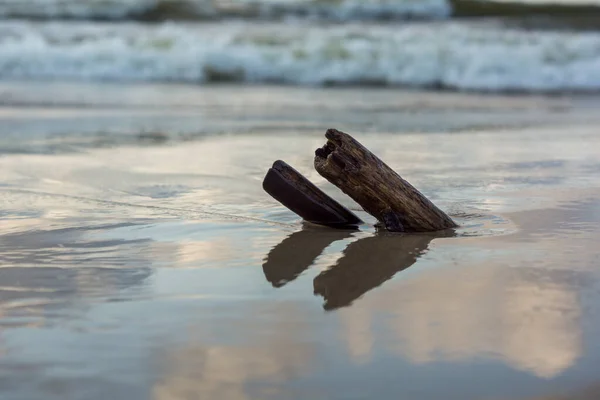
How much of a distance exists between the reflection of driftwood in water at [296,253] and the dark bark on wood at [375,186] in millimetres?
136

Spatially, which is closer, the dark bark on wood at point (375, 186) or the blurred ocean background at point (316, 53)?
the dark bark on wood at point (375, 186)

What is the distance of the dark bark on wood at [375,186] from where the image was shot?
93.2 inches

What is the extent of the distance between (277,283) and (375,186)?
0.63 metres

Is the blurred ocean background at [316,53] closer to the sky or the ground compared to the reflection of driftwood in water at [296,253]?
closer to the sky

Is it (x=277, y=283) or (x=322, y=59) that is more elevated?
(x=322, y=59)

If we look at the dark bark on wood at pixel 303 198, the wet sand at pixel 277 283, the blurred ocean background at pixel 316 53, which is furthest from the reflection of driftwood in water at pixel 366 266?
the blurred ocean background at pixel 316 53

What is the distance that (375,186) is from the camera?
7.90 feet

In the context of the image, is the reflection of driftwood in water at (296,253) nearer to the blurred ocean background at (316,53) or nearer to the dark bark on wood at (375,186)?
the dark bark on wood at (375,186)

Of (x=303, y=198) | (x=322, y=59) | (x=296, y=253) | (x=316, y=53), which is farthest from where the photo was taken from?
(x=316, y=53)

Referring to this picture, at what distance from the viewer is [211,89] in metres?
9.24

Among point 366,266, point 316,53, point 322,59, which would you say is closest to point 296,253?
point 366,266

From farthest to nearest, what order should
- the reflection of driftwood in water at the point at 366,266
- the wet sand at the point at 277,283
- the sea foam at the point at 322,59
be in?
1. the sea foam at the point at 322,59
2. the reflection of driftwood in water at the point at 366,266
3. the wet sand at the point at 277,283

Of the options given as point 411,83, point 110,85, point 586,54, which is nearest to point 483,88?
point 411,83

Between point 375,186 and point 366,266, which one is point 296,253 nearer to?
point 366,266
